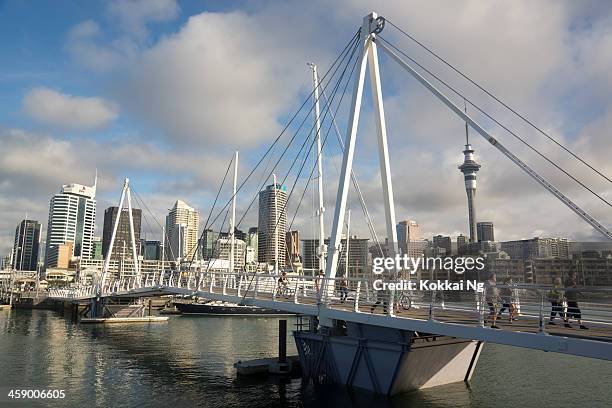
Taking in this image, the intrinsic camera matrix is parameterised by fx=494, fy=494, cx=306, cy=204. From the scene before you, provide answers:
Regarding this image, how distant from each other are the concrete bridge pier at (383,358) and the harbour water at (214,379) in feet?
2.05

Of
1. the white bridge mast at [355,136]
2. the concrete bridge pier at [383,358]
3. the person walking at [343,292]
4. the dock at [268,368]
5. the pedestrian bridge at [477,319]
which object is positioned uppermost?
the white bridge mast at [355,136]

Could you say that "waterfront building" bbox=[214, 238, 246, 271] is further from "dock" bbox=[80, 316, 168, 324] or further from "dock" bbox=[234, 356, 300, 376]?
"dock" bbox=[234, 356, 300, 376]

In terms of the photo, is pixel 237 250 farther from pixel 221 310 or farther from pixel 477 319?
pixel 477 319

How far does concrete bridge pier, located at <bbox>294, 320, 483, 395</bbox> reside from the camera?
22.5 m

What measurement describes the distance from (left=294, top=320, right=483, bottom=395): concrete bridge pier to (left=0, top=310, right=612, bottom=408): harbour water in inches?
24.6

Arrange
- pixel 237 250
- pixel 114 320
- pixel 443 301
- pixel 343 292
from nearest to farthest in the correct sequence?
pixel 343 292 < pixel 443 301 < pixel 114 320 < pixel 237 250

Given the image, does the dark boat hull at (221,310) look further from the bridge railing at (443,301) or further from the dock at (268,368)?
the dock at (268,368)

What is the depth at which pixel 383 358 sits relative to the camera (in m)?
22.9

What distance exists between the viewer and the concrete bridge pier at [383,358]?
2248 centimetres

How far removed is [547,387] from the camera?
1024 inches

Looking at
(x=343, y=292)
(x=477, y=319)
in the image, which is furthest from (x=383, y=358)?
(x=477, y=319)

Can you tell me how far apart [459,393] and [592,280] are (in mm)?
120643

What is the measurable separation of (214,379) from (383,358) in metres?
11.9

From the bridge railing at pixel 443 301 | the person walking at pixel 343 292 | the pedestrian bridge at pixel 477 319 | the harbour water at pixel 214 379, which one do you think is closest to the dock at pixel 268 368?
the harbour water at pixel 214 379
